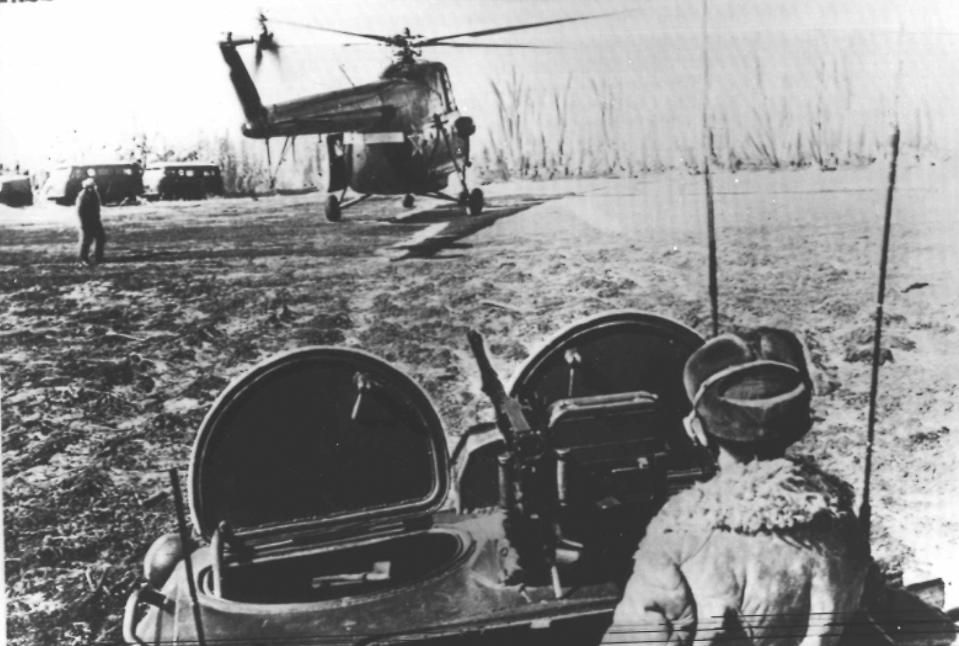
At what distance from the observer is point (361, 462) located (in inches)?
127

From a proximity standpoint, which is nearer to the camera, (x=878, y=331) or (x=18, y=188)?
(x=18, y=188)

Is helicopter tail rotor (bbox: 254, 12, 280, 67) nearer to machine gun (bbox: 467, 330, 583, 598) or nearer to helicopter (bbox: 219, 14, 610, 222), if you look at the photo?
helicopter (bbox: 219, 14, 610, 222)

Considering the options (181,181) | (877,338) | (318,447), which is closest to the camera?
(318,447)

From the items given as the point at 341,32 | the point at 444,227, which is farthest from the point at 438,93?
the point at 444,227

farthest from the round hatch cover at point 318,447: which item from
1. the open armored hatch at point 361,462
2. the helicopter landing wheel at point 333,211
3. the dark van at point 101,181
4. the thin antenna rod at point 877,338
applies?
the thin antenna rod at point 877,338

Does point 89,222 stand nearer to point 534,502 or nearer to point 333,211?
point 333,211

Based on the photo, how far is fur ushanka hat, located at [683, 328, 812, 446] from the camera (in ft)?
8.48

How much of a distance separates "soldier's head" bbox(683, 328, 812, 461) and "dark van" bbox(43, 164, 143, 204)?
7.76 feet

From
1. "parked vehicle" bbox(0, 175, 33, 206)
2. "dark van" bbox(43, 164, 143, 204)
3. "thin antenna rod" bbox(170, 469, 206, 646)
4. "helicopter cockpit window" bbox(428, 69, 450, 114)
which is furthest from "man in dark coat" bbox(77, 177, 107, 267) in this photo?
"helicopter cockpit window" bbox(428, 69, 450, 114)

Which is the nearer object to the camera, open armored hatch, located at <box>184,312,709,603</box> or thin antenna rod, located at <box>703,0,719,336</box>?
open armored hatch, located at <box>184,312,709,603</box>

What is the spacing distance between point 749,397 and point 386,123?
1.86 m

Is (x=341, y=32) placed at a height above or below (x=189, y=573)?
above

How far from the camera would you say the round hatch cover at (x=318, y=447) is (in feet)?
10.2

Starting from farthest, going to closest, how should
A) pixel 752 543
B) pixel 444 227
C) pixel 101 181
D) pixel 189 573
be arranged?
pixel 444 227
pixel 101 181
pixel 189 573
pixel 752 543
